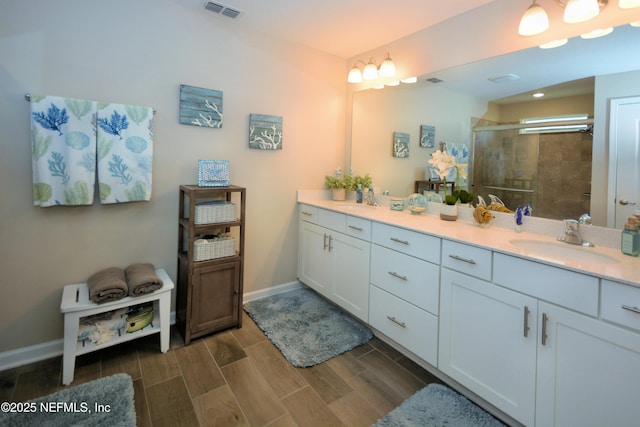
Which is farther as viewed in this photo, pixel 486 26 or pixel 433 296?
pixel 486 26

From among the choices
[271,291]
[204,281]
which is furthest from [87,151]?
[271,291]

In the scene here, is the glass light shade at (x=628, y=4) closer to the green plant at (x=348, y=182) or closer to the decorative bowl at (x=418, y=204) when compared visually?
the decorative bowl at (x=418, y=204)

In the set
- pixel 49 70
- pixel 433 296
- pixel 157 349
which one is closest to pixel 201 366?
pixel 157 349

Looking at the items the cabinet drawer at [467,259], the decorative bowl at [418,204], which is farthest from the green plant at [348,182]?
the cabinet drawer at [467,259]

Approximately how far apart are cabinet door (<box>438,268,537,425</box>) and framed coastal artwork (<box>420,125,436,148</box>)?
1178mm

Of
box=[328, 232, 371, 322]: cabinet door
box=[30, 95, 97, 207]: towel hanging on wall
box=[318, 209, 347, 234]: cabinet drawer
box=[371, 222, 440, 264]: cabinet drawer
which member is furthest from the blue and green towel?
box=[371, 222, 440, 264]: cabinet drawer

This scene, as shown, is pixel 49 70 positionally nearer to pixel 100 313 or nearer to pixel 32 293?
pixel 32 293

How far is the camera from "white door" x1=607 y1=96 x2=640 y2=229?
4.96 ft

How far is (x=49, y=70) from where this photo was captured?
6.06ft

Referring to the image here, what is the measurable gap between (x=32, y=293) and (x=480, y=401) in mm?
2641

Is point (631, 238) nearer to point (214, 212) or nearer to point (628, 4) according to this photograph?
point (628, 4)

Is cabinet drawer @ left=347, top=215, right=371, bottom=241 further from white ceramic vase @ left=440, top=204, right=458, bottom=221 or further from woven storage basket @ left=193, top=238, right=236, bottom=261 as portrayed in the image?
woven storage basket @ left=193, top=238, right=236, bottom=261

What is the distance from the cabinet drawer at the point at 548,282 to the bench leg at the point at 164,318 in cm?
189

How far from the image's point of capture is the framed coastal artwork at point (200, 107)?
2293mm
